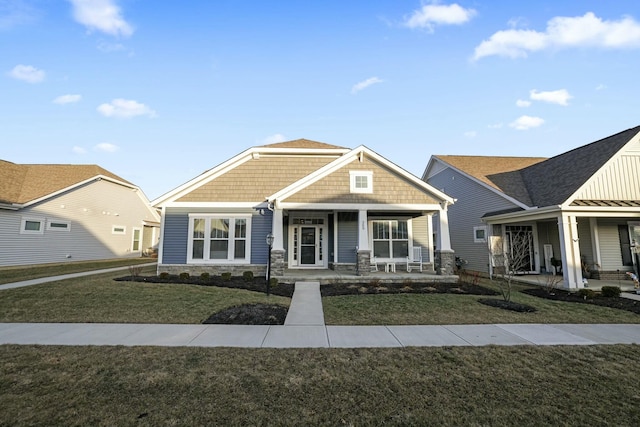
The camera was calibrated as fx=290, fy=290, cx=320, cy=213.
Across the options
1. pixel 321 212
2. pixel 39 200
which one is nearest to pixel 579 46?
pixel 321 212

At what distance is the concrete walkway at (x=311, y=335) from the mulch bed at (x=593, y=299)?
6.80 feet

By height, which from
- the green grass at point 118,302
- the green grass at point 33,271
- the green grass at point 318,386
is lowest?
the green grass at point 318,386

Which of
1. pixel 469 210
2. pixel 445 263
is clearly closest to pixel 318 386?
pixel 445 263

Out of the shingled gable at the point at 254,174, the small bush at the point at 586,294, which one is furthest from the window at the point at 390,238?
the small bush at the point at 586,294

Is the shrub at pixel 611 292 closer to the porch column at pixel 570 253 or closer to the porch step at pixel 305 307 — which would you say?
the porch column at pixel 570 253

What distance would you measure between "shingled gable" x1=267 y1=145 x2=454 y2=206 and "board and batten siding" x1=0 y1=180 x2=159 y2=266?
1455 centimetres

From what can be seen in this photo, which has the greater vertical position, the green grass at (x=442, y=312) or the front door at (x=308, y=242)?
the front door at (x=308, y=242)

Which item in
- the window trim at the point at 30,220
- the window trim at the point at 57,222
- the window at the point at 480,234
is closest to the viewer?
the window at the point at 480,234

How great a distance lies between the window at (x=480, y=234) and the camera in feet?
49.6

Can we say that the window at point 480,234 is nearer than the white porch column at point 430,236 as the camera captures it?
No

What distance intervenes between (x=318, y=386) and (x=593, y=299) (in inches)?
397

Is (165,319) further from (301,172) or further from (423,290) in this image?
(301,172)

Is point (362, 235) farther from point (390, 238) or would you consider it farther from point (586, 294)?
point (586, 294)

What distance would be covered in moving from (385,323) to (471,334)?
65.3 inches
